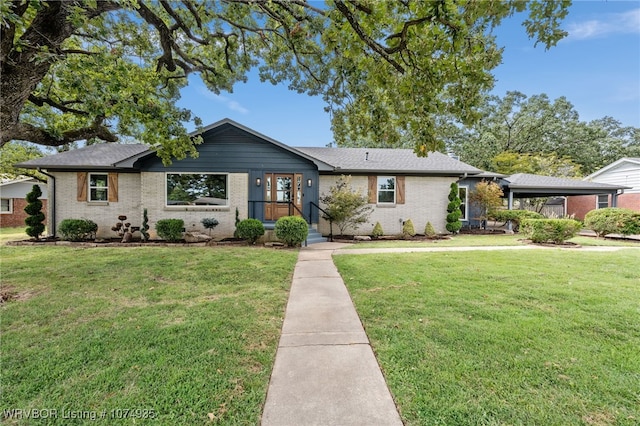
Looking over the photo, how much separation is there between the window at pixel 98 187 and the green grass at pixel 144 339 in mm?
6477

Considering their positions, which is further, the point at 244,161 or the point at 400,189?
the point at 400,189

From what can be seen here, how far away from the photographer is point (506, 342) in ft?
9.82

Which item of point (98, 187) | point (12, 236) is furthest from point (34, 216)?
point (12, 236)

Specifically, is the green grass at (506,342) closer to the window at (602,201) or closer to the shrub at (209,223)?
the shrub at (209,223)

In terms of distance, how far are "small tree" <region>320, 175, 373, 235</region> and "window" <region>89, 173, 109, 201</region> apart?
9.32 metres

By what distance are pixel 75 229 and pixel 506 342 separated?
1368 cm

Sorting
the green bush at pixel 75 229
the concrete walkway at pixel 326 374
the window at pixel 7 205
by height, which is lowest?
the concrete walkway at pixel 326 374

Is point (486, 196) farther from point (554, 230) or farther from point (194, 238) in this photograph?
point (194, 238)

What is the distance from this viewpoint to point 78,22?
15.2ft

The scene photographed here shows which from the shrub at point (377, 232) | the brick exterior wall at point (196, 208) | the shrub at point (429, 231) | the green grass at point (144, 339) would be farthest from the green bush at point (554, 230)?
the brick exterior wall at point (196, 208)

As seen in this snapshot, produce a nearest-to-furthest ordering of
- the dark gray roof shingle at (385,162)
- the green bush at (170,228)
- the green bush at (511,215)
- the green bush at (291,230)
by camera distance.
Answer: the green bush at (291,230), the green bush at (170,228), the dark gray roof shingle at (385,162), the green bush at (511,215)

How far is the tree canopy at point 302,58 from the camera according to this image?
3.76m

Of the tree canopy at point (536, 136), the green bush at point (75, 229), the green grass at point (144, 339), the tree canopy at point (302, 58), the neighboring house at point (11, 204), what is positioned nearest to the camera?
the green grass at point (144, 339)

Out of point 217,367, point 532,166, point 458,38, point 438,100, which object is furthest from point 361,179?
point 532,166
